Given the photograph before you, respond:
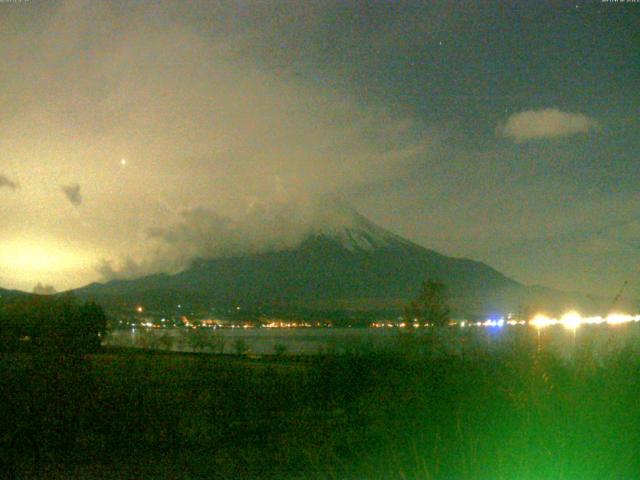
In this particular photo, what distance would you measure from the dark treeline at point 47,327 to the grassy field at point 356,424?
1.67 ft

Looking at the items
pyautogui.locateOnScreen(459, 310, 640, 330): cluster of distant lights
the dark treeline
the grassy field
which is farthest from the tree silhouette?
the grassy field

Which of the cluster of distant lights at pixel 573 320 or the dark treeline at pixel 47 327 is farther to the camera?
the cluster of distant lights at pixel 573 320

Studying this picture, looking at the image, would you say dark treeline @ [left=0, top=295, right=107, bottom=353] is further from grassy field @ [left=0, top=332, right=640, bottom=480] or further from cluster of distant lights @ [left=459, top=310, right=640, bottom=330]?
cluster of distant lights @ [left=459, top=310, right=640, bottom=330]

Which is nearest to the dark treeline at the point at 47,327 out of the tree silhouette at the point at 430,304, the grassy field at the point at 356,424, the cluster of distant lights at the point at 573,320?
the grassy field at the point at 356,424

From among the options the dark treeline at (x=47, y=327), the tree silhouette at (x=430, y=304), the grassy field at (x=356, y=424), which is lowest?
the grassy field at (x=356, y=424)

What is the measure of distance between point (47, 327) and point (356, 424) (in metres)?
7.96

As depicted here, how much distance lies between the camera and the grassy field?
1030cm

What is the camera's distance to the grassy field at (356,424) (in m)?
10.3

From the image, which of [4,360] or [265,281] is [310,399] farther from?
[265,281]

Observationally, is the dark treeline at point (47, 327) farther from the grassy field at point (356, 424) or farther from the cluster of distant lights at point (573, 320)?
the cluster of distant lights at point (573, 320)

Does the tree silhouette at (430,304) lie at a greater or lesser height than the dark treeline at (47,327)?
greater

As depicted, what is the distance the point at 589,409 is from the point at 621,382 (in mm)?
1595

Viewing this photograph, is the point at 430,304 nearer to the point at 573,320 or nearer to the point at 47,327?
the point at 573,320

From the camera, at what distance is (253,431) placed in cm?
1465
